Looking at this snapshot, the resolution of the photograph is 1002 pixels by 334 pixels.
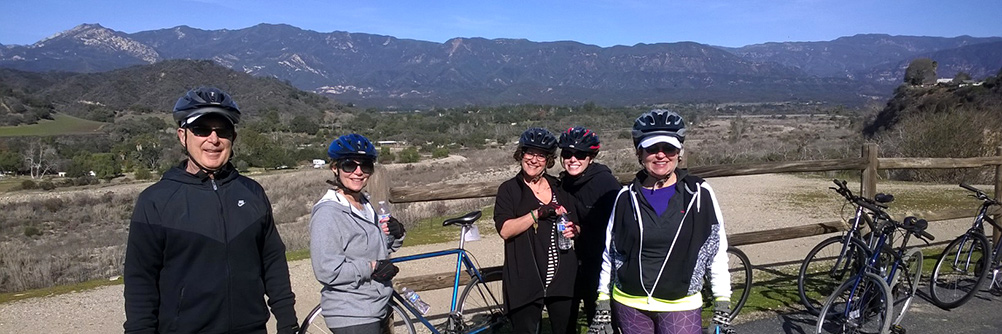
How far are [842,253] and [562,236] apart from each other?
126 inches

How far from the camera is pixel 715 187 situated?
19688mm

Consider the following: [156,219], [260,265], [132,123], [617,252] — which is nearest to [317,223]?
[260,265]

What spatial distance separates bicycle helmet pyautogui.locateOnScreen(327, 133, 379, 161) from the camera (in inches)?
128

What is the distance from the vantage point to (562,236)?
145 inches

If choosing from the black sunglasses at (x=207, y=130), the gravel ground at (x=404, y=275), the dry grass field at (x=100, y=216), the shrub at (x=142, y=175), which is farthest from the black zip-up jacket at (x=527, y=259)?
the shrub at (x=142, y=175)

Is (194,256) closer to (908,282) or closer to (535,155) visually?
(535,155)

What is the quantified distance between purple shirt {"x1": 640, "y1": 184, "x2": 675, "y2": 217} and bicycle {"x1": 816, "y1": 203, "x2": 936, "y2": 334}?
2470mm

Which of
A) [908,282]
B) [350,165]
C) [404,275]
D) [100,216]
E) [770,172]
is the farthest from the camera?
[100,216]

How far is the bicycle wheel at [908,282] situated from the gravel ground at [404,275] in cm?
321

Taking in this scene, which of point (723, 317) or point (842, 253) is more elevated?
point (723, 317)

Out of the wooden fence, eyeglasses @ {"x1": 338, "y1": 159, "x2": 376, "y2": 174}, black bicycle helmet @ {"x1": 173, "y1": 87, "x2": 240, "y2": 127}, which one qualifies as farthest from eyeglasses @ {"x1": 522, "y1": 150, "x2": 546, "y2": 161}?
black bicycle helmet @ {"x1": 173, "y1": 87, "x2": 240, "y2": 127}

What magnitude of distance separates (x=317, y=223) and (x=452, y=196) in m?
1.90

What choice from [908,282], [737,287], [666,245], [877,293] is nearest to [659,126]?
[666,245]

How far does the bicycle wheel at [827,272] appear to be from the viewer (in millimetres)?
5430
